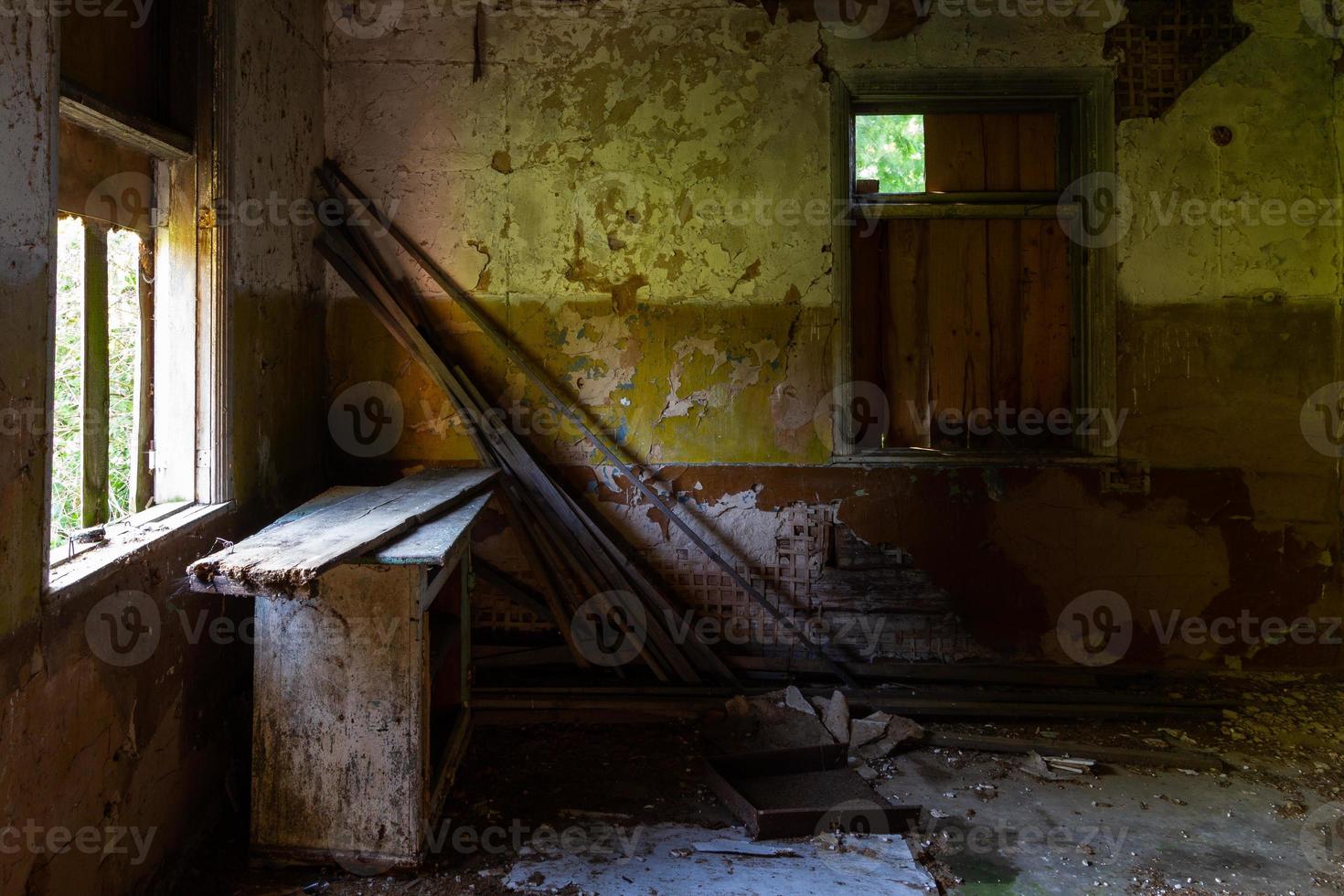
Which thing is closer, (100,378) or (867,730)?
(100,378)

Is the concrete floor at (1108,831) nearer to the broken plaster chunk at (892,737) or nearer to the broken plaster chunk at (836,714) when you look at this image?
the broken plaster chunk at (892,737)

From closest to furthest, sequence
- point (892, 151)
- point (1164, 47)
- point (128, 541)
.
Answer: point (128, 541) < point (1164, 47) < point (892, 151)

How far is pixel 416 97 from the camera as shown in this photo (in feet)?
12.0

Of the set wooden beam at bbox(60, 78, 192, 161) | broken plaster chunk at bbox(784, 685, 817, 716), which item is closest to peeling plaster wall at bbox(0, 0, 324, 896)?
wooden beam at bbox(60, 78, 192, 161)

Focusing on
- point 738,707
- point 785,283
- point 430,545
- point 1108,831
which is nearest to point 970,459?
point 785,283

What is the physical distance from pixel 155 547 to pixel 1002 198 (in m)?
3.30

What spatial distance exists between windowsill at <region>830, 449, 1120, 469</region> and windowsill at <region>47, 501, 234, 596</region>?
7.62ft

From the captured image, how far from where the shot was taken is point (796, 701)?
130 inches

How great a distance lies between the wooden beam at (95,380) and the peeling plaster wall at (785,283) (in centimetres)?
136

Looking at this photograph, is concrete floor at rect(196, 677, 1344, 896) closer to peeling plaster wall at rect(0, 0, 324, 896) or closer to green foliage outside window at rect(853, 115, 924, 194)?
peeling plaster wall at rect(0, 0, 324, 896)

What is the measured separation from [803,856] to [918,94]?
2918mm

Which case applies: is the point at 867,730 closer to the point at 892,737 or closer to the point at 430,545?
the point at 892,737

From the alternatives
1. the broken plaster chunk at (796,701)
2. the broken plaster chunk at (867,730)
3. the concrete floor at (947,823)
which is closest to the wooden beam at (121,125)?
the concrete floor at (947,823)

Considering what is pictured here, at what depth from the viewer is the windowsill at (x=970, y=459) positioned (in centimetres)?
363
